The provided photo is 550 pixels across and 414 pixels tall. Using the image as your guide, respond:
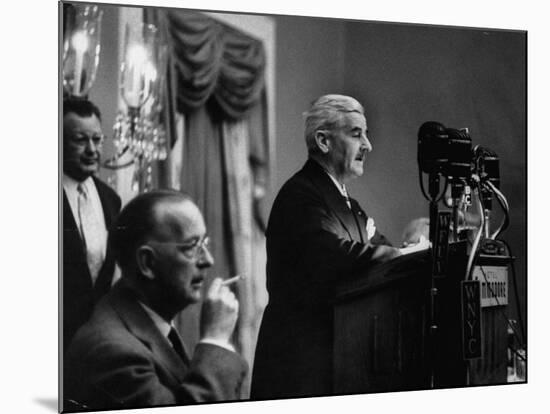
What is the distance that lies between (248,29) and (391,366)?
2.06 m

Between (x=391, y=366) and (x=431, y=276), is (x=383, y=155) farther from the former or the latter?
(x=391, y=366)

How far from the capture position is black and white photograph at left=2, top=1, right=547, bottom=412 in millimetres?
6070

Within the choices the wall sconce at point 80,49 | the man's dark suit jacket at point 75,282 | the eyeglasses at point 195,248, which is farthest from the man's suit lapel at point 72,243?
the wall sconce at point 80,49

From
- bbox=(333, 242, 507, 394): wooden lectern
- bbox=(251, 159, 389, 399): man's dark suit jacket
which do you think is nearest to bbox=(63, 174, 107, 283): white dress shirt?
bbox=(251, 159, 389, 399): man's dark suit jacket

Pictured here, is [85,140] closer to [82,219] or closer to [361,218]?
[82,219]

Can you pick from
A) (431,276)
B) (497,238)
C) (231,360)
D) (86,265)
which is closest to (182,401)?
(231,360)

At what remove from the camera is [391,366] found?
673 centimetres

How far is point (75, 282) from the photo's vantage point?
602 cm

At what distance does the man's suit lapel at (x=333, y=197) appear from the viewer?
6.58m

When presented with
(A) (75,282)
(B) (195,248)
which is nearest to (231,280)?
(B) (195,248)

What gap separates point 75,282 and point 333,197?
1.54m

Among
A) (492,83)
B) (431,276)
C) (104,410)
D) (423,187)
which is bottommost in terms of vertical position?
(104,410)

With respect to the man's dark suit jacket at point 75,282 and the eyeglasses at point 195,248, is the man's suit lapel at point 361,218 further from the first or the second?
the man's dark suit jacket at point 75,282

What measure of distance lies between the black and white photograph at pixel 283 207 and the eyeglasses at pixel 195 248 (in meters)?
0.01
